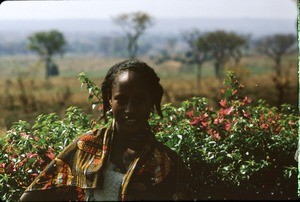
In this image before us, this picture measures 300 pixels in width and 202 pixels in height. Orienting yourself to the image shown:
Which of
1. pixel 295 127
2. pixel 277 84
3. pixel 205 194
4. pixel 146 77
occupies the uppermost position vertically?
pixel 146 77

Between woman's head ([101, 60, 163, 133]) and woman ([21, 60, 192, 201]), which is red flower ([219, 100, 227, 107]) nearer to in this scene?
woman ([21, 60, 192, 201])

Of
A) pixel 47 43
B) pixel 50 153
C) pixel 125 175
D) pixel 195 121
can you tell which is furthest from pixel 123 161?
pixel 47 43

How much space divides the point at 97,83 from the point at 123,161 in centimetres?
151

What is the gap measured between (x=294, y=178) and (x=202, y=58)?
1.98 m

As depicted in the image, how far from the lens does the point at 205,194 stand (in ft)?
9.89

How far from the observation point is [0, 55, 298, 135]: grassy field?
13.5 feet

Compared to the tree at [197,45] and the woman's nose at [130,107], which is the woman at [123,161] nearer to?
the woman's nose at [130,107]

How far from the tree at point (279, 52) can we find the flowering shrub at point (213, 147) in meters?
0.55

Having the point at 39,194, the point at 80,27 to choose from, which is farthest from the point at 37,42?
the point at 39,194

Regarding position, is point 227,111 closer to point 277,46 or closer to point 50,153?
point 277,46

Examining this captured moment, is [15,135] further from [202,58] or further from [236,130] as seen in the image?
[202,58]

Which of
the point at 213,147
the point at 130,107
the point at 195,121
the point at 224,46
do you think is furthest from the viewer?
the point at 224,46

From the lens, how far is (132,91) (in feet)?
7.82

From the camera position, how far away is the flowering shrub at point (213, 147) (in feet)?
10.2
